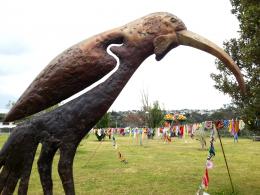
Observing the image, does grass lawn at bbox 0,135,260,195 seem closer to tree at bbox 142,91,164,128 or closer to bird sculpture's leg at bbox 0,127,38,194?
bird sculpture's leg at bbox 0,127,38,194

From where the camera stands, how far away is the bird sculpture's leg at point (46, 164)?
157 inches

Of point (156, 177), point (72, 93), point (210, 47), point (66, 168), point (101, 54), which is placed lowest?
point (156, 177)

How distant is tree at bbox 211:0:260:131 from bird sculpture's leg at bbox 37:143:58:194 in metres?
4.96

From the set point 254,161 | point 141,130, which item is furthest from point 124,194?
point 141,130

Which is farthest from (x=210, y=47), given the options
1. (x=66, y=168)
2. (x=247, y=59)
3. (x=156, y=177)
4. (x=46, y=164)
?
(x=156, y=177)

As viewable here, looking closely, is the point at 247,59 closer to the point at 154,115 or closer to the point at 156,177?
the point at 156,177

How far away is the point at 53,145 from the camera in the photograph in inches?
156

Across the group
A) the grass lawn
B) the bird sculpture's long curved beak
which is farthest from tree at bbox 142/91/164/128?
the bird sculpture's long curved beak

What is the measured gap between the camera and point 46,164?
4023 mm

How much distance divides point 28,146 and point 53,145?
270mm

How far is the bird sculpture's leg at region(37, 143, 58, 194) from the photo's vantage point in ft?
13.1

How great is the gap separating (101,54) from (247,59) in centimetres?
455

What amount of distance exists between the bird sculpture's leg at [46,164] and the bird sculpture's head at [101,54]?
0.43m

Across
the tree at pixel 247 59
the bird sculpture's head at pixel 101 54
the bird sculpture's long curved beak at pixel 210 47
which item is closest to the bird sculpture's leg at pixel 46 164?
the bird sculpture's head at pixel 101 54
